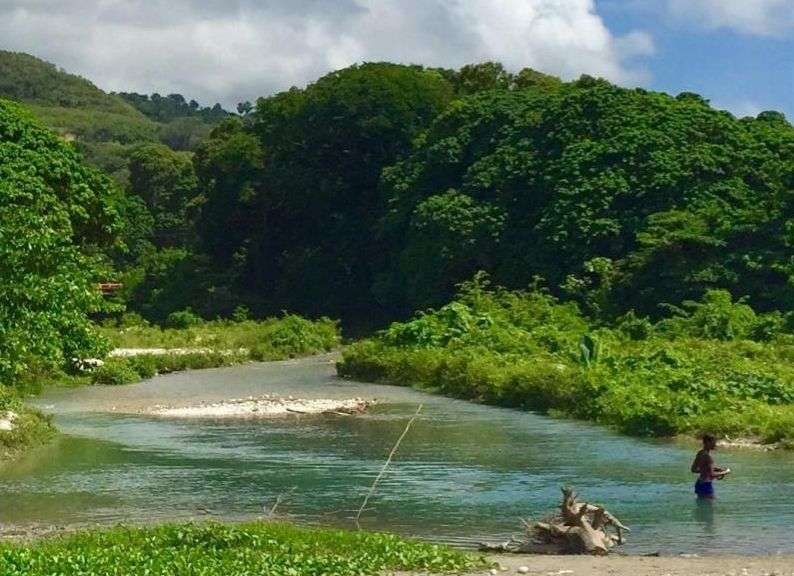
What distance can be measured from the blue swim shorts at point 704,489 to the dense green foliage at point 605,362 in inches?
291

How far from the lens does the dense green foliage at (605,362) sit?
32906 millimetres

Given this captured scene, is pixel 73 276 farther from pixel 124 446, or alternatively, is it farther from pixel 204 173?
pixel 204 173

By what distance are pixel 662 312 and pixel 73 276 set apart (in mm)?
29697

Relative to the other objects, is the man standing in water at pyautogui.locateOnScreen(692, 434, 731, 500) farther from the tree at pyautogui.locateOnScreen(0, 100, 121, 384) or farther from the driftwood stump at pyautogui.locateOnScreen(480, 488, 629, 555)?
the tree at pyautogui.locateOnScreen(0, 100, 121, 384)

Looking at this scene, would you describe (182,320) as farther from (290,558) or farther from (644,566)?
(290,558)

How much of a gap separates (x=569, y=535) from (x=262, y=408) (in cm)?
2205

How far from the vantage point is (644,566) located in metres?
17.2

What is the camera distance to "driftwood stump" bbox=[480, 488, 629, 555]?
18.7 metres

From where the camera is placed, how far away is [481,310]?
170 ft

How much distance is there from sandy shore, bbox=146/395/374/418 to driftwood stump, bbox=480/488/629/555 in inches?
786

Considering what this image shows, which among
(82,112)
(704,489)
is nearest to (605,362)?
(704,489)

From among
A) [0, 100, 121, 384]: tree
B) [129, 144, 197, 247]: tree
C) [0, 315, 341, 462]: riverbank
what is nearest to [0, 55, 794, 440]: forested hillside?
[0, 100, 121, 384]: tree

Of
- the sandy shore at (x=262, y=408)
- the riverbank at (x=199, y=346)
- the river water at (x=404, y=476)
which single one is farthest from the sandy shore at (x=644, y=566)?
the riverbank at (x=199, y=346)

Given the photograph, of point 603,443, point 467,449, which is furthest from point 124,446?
point 603,443
